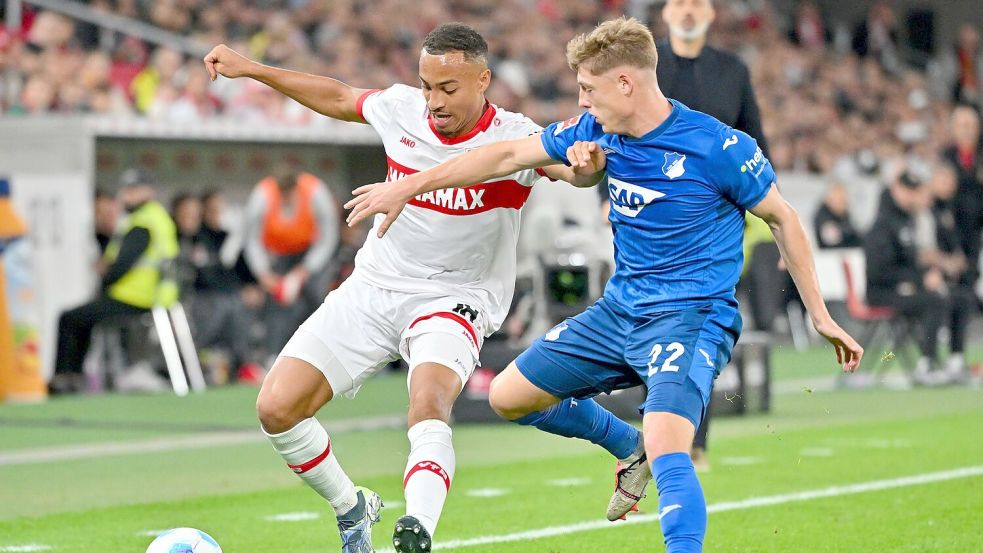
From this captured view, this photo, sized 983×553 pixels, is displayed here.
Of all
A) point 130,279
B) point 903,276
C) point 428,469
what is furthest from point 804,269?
point 903,276

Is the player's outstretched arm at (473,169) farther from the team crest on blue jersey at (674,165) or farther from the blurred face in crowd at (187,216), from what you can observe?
the blurred face in crowd at (187,216)

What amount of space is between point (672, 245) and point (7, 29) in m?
14.0

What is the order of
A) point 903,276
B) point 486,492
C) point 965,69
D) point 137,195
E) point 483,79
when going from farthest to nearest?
point 965,69
point 903,276
point 137,195
point 486,492
point 483,79

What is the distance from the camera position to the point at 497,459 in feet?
34.4

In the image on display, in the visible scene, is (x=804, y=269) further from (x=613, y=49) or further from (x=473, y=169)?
(x=473, y=169)

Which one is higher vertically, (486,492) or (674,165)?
(674,165)

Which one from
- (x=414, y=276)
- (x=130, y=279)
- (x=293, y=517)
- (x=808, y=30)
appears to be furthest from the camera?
(x=808, y=30)

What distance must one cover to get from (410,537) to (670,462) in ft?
3.07

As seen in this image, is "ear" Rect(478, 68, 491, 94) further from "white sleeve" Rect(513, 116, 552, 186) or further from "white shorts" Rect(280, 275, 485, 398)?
"white shorts" Rect(280, 275, 485, 398)

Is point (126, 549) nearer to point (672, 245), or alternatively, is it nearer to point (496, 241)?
point (496, 241)

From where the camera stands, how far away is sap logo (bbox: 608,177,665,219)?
5785mm

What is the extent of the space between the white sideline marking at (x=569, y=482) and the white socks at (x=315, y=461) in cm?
277

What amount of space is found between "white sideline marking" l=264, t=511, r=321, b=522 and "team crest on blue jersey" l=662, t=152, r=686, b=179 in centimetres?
311

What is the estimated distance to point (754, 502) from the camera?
830 cm
